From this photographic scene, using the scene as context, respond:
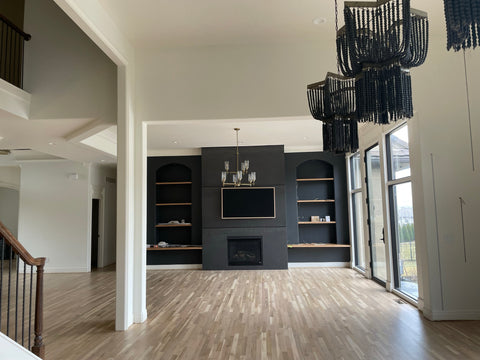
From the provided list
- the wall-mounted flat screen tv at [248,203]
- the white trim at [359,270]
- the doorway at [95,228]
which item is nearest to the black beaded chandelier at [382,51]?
the white trim at [359,270]

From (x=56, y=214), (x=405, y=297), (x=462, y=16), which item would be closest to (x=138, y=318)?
(x=405, y=297)

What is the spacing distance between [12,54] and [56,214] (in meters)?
5.08

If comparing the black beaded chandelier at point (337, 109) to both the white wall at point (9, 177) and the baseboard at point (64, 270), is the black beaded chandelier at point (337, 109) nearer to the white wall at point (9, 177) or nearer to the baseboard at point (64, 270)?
the baseboard at point (64, 270)

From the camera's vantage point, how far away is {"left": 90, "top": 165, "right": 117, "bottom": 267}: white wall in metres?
10.1

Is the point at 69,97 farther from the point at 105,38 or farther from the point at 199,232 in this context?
the point at 199,232

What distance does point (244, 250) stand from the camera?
938 centimetres

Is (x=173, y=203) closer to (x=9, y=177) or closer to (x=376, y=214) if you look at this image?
(x=9, y=177)

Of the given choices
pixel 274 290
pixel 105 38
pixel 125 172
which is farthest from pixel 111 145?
pixel 274 290

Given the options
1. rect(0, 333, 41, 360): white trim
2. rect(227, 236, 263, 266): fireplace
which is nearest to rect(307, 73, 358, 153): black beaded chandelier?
rect(0, 333, 41, 360): white trim

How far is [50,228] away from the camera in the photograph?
369 inches

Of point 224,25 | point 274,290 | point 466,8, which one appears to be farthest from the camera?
point 274,290

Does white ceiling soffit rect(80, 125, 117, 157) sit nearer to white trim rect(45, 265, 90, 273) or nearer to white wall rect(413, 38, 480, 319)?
white trim rect(45, 265, 90, 273)

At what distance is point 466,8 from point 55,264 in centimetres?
1012

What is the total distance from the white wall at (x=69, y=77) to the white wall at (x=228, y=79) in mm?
486
